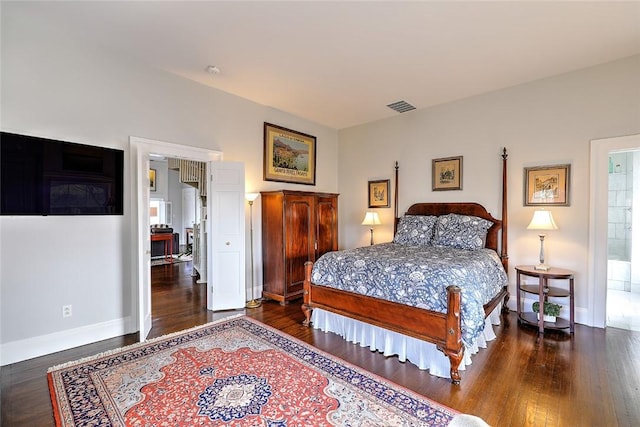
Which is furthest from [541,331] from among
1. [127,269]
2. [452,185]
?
[127,269]

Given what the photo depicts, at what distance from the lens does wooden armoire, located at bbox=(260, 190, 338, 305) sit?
14.2ft

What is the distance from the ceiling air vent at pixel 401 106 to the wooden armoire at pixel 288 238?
1.88 m

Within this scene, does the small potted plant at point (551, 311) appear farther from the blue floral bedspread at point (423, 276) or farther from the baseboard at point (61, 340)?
the baseboard at point (61, 340)

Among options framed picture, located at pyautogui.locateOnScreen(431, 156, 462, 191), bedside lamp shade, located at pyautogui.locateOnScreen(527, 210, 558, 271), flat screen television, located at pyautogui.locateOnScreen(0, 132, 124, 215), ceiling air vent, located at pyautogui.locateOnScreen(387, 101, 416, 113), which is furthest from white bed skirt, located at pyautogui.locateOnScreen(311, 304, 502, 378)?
ceiling air vent, located at pyautogui.locateOnScreen(387, 101, 416, 113)

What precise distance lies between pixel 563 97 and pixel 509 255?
83.7 inches

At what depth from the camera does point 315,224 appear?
4.75 m

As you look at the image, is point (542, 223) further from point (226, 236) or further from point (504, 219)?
point (226, 236)

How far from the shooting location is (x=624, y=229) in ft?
16.3

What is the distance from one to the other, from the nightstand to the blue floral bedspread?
0.90 ft

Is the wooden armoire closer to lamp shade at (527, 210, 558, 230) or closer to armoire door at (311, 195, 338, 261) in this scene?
armoire door at (311, 195, 338, 261)

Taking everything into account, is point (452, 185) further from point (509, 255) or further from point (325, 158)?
point (325, 158)

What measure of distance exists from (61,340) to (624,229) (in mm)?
8066

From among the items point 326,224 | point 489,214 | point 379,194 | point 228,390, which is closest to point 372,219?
point 379,194

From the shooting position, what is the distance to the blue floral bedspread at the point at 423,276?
243cm
